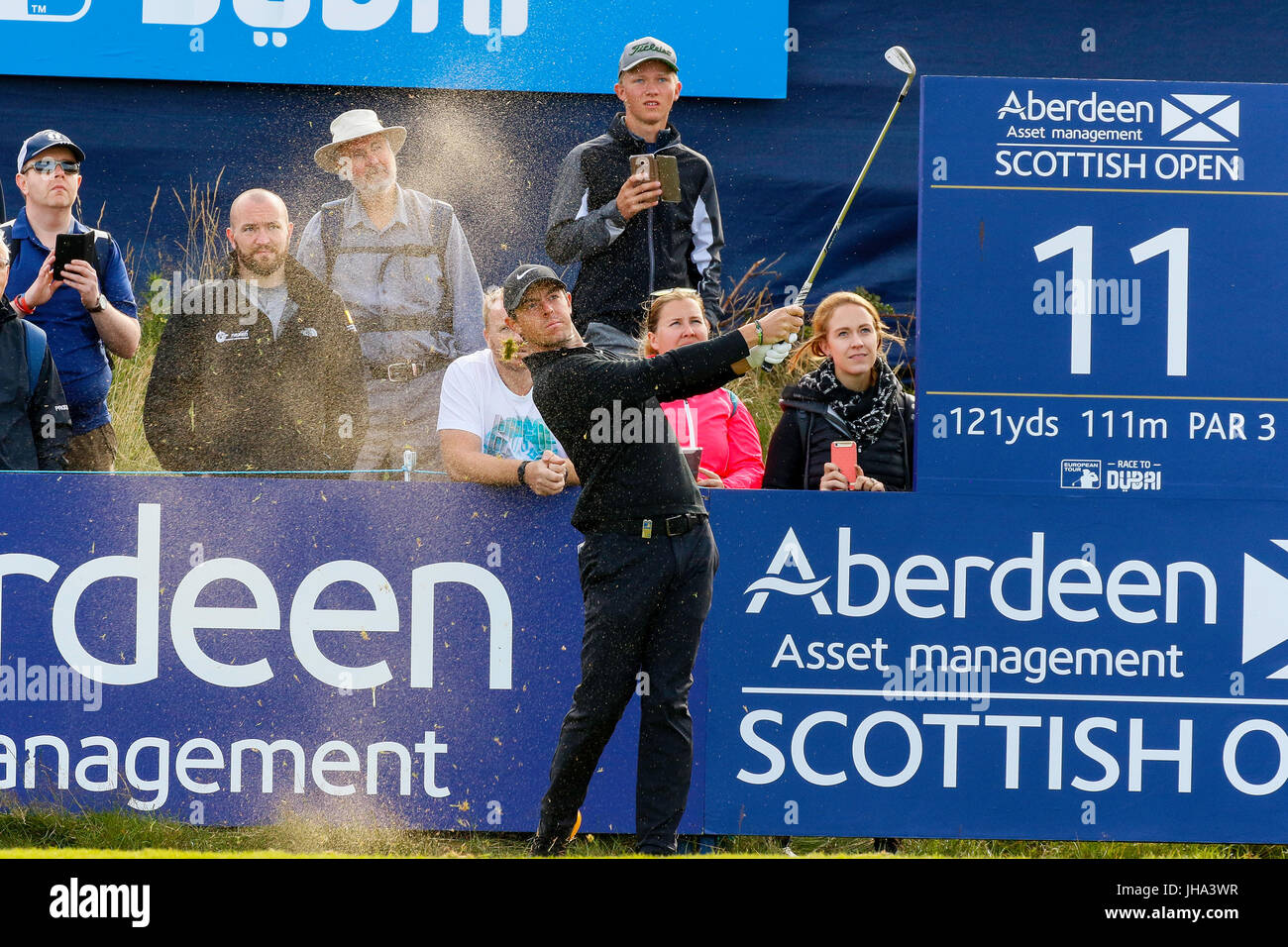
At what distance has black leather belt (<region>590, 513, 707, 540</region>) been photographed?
4.01 m

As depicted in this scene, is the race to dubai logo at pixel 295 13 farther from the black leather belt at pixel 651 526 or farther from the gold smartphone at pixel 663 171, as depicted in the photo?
the black leather belt at pixel 651 526

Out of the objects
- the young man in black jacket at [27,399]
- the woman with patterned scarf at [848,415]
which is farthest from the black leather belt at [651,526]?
the young man in black jacket at [27,399]

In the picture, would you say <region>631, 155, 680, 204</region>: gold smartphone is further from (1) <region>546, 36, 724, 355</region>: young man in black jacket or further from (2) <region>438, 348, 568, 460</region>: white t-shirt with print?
(2) <region>438, 348, 568, 460</region>: white t-shirt with print

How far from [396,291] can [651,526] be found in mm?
1930

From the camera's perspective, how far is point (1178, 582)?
4.31 m

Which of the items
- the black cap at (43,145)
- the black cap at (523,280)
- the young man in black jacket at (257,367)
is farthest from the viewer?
the black cap at (43,145)

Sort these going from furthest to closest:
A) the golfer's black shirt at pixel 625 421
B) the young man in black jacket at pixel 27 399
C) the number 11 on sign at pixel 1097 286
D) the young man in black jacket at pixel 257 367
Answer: the young man in black jacket at pixel 257 367
the young man in black jacket at pixel 27 399
the number 11 on sign at pixel 1097 286
the golfer's black shirt at pixel 625 421

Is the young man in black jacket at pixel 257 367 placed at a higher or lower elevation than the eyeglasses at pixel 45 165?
lower

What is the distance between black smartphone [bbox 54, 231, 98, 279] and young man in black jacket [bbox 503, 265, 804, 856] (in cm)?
183

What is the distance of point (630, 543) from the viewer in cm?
402

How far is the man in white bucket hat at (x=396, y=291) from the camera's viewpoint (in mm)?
5285

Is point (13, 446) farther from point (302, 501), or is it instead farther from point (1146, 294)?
point (1146, 294)

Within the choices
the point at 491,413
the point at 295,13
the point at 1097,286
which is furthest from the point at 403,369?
the point at 1097,286

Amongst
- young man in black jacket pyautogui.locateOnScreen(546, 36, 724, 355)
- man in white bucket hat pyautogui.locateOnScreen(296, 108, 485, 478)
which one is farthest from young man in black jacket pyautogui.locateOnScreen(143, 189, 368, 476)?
young man in black jacket pyautogui.locateOnScreen(546, 36, 724, 355)
